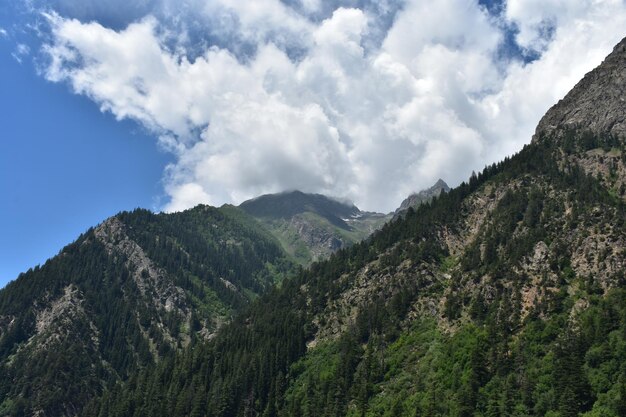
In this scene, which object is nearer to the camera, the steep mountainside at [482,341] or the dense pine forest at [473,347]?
the dense pine forest at [473,347]

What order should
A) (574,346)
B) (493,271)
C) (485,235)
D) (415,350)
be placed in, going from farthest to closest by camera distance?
1. (485,235)
2. (493,271)
3. (415,350)
4. (574,346)

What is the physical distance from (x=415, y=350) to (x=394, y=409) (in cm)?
2879

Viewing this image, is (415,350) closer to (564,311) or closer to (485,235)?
(564,311)

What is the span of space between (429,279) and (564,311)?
184 ft

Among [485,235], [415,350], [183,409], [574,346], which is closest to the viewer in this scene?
[574,346]

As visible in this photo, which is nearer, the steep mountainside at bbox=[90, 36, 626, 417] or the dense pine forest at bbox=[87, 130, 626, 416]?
the dense pine forest at bbox=[87, 130, 626, 416]

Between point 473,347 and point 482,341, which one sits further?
point 482,341

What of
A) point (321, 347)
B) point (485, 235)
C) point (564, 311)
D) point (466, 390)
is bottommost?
point (466, 390)

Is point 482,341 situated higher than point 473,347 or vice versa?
point 482,341

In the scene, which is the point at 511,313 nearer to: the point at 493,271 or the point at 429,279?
the point at 493,271

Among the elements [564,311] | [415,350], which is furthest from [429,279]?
[564,311]

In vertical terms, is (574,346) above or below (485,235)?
below

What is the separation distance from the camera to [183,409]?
179m

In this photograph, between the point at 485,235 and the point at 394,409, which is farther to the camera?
the point at 485,235
